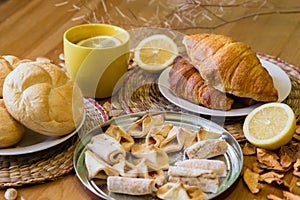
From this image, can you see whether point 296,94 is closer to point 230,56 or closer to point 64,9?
point 230,56

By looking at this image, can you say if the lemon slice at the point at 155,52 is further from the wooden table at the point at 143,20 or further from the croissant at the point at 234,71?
the wooden table at the point at 143,20

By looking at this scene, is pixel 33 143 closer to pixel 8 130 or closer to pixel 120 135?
pixel 8 130

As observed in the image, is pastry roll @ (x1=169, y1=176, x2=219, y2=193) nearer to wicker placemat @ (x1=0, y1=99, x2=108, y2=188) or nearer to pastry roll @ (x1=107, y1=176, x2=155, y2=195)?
pastry roll @ (x1=107, y1=176, x2=155, y2=195)

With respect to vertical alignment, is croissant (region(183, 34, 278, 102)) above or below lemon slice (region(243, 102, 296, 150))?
above

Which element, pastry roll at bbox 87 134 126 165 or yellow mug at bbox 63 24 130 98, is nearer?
pastry roll at bbox 87 134 126 165

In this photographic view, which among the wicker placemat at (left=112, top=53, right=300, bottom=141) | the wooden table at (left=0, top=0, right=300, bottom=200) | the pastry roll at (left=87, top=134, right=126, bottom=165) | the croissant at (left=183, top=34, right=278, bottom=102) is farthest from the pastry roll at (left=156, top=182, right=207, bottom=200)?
the wooden table at (left=0, top=0, right=300, bottom=200)

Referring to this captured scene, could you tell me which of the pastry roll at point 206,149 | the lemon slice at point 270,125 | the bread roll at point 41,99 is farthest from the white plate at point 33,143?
the lemon slice at point 270,125

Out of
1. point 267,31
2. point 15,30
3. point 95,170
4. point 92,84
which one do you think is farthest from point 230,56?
point 15,30

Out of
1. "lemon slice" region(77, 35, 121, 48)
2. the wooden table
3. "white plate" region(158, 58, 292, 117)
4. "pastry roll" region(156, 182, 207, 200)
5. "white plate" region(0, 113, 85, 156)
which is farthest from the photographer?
the wooden table
